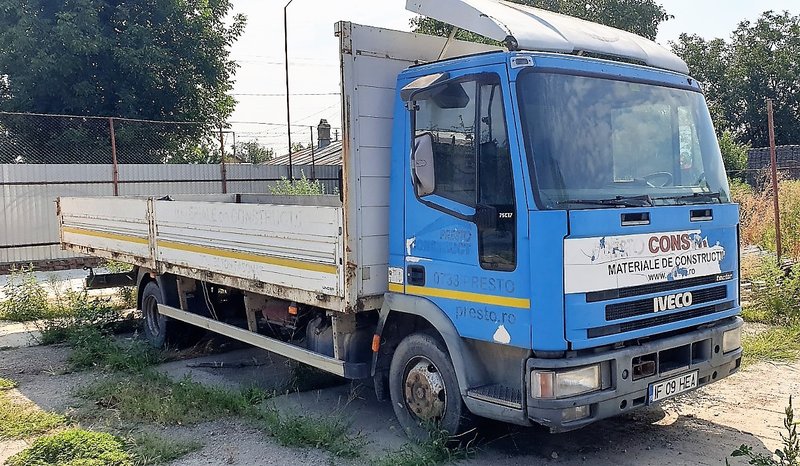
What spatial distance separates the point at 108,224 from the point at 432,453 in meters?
5.75

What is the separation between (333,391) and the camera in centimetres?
619

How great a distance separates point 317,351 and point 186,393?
131 centimetres

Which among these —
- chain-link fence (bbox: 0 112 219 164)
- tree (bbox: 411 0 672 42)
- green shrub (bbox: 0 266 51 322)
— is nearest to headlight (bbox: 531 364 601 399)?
green shrub (bbox: 0 266 51 322)

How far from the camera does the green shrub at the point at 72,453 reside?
4516 mm

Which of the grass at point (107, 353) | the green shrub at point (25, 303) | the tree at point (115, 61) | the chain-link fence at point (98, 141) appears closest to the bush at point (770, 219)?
the grass at point (107, 353)

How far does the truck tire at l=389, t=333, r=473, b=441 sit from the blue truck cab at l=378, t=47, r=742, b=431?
2 centimetres

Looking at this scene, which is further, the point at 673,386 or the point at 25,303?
the point at 25,303

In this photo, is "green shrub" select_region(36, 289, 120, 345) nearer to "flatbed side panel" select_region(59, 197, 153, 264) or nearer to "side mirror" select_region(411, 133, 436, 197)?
"flatbed side panel" select_region(59, 197, 153, 264)

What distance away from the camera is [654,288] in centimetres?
418

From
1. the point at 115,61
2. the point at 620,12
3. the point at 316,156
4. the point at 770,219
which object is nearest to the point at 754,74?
the point at 620,12

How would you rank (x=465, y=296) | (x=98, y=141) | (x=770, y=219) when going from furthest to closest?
(x=98, y=141) → (x=770, y=219) → (x=465, y=296)

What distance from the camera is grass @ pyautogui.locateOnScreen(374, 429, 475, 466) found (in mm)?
4344

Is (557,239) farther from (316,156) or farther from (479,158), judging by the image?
(316,156)

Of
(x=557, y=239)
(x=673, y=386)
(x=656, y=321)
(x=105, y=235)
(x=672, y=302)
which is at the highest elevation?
(x=557, y=239)
